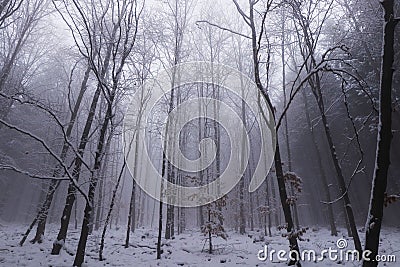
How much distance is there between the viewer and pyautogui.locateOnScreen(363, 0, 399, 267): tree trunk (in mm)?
2598

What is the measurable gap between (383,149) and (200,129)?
17712 millimetres

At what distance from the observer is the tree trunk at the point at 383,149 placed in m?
2.60

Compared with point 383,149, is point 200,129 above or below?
above

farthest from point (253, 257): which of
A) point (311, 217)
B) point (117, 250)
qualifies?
point (311, 217)

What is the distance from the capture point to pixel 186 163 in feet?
76.6

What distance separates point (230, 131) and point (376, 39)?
14.7m

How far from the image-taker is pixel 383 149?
2666mm

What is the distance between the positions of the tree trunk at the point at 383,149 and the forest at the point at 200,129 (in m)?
0.01

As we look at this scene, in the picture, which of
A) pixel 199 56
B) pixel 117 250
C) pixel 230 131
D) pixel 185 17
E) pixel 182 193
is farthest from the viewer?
pixel 230 131

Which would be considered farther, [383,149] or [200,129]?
[200,129]

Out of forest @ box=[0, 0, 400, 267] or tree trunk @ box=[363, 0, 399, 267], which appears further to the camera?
forest @ box=[0, 0, 400, 267]

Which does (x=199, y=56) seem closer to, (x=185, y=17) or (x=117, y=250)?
(x=185, y=17)

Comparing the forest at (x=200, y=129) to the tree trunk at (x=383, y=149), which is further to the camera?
the forest at (x=200, y=129)

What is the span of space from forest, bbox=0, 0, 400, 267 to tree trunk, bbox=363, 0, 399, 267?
12mm
